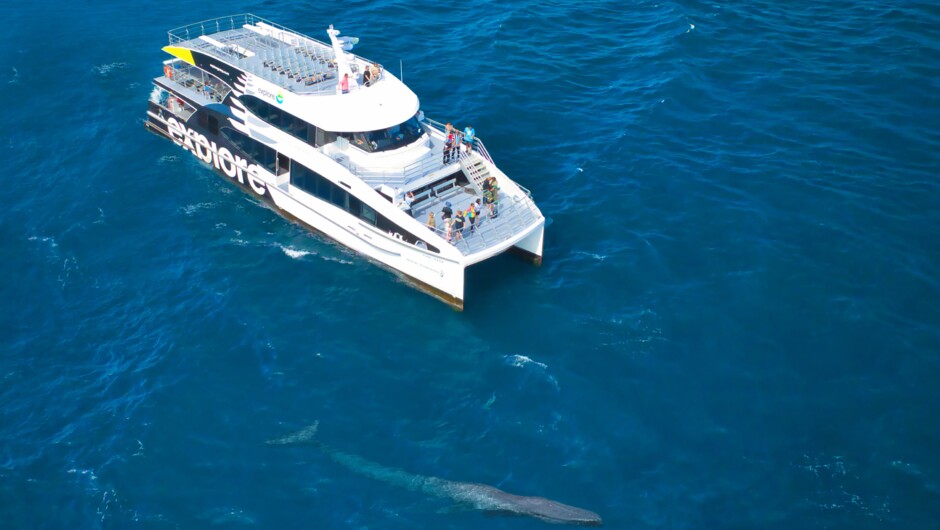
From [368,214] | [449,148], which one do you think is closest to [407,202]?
[368,214]

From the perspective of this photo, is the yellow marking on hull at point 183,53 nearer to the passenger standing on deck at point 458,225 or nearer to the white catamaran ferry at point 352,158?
the white catamaran ferry at point 352,158

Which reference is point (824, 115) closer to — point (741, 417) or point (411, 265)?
point (741, 417)

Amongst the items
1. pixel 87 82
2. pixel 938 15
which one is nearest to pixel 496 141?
pixel 87 82

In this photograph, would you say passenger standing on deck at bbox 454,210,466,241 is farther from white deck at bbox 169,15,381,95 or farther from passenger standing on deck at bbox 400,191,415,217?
white deck at bbox 169,15,381,95

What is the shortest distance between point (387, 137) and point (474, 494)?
24081mm

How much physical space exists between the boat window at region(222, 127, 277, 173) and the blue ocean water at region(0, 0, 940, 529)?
327 cm

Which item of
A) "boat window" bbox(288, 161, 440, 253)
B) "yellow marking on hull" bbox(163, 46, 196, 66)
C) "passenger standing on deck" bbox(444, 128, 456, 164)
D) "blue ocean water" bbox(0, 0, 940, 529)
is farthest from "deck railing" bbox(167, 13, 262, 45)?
"passenger standing on deck" bbox(444, 128, 456, 164)

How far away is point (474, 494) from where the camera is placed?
38.8 meters

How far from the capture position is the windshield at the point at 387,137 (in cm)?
A: 5284

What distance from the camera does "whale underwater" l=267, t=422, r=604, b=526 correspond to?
3775 cm

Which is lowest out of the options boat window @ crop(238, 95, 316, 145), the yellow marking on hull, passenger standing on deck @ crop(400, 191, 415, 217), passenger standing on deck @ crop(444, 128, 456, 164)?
passenger standing on deck @ crop(400, 191, 415, 217)

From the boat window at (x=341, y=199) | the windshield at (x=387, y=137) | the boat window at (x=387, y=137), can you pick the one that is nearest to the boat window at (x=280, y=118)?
the boat window at (x=341, y=199)

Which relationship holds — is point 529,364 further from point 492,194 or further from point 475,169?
point 475,169

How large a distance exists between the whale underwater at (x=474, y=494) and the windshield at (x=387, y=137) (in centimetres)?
1994
